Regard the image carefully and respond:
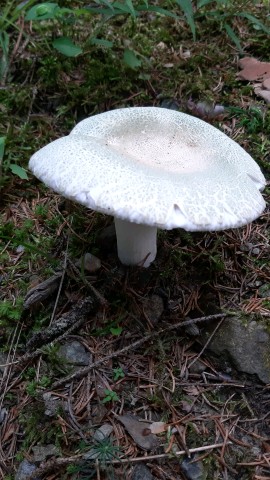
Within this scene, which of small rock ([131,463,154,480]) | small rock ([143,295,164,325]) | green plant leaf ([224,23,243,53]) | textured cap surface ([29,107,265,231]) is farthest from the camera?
green plant leaf ([224,23,243,53])

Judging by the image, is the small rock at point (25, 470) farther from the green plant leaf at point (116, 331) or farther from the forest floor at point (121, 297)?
the green plant leaf at point (116, 331)

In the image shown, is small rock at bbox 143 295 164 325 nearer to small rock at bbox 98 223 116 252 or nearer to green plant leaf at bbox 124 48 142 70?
small rock at bbox 98 223 116 252

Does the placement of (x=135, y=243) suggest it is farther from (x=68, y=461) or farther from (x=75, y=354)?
(x=68, y=461)

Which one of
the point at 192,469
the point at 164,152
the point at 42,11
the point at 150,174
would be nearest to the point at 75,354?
the point at 192,469

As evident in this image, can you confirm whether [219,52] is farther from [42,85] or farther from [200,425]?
[200,425]

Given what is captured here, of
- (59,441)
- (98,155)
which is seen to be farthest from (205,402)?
(98,155)

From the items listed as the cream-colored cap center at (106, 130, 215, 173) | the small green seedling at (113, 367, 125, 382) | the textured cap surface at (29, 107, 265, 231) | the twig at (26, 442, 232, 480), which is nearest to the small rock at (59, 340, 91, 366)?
the small green seedling at (113, 367, 125, 382)
